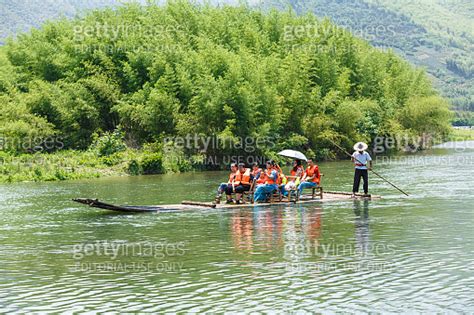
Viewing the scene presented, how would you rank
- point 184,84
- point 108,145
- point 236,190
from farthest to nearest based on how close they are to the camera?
point 184,84 → point 108,145 → point 236,190

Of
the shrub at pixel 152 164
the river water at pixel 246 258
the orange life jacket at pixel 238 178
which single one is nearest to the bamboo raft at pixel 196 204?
the river water at pixel 246 258

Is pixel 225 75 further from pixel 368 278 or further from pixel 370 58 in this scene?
pixel 368 278

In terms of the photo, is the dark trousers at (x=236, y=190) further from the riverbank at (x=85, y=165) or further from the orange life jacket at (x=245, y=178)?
the riverbank at (x=85, y=165)

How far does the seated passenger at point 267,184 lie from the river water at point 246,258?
3.80 ft

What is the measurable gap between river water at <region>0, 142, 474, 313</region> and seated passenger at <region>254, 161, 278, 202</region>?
116 cm

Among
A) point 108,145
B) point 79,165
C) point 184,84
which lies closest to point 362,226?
Answer: point 79,165

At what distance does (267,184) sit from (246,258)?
10.6 meters

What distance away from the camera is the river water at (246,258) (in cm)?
1256

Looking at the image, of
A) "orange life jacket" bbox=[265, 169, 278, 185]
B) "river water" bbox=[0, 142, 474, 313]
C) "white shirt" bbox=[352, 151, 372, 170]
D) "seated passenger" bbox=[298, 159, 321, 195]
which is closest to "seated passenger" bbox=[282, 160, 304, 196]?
"seated passenger" bbox=[298, 159, 321, 195]

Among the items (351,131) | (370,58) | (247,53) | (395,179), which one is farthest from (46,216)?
(370,58)

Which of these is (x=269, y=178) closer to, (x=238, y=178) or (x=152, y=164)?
(x=238, y=178)

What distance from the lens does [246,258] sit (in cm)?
1622

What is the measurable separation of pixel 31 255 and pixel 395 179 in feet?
80.9

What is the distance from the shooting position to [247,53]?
Result: 59.6m
